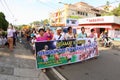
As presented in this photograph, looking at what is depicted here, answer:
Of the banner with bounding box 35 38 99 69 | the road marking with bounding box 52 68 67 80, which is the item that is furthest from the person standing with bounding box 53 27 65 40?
the road marking with bounding box 52 68 67 80

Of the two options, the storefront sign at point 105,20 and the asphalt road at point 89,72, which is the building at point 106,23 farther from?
the asphalt road at point 89,72

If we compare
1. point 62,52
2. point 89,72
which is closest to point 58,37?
point 62,52

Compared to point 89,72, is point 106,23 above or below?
above

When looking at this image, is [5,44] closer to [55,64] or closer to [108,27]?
[55,64]

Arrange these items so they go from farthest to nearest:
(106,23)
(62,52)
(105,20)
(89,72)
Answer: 1. (106,23)
2. (105,20)
3. (62,52)
4. (89,72)

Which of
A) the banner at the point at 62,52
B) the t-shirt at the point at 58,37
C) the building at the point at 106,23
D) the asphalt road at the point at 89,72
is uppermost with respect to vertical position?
the building at the point at 106,23

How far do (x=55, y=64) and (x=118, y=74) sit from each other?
2.63 metres

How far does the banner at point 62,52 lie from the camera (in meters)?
7.91

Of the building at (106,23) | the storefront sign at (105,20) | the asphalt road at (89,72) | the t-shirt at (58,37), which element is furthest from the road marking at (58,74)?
the storefront sign at (105,20)

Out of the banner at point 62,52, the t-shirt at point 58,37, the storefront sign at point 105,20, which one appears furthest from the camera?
the storefront sign at point 105,20

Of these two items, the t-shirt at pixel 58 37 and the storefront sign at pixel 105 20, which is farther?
the storefront sign at pixel 105 20

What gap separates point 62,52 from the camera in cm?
878

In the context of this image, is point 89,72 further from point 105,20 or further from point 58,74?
point 105,20

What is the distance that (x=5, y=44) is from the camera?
14.9 meters
